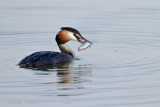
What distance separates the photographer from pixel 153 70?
35.3 feet

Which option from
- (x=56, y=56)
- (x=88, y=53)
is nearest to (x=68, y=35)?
(x=88, y=53)

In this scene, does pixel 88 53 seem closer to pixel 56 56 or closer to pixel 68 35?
pixel 68 35

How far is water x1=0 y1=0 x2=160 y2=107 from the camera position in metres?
9.01

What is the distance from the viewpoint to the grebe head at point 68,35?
12484mm

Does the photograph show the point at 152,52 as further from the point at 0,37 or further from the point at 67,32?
the point at 0,37

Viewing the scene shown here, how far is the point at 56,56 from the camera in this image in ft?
38.7

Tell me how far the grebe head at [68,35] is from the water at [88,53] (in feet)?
1.61

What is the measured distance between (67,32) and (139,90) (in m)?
3.61

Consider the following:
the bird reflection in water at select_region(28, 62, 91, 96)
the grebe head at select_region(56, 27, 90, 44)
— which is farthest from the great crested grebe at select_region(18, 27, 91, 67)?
the bird reflection in water at select_region(28, 62, 91, 96)

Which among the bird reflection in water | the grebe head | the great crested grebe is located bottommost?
the bird reflection in water

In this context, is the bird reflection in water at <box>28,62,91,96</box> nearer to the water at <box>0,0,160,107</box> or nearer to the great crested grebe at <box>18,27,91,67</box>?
the water at <box>0,0,160,107</box>

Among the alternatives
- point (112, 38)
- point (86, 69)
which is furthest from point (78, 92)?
point (112, 38)

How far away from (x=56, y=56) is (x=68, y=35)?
95 cm

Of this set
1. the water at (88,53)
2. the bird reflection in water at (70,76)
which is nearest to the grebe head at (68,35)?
the water at (88,53)
